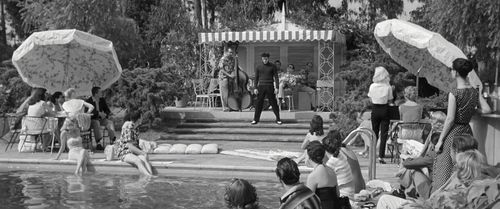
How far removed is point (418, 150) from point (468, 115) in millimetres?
2087

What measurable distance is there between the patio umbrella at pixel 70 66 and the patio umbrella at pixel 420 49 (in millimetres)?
6118

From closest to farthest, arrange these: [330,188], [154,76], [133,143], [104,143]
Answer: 1. [330,188]
2. [133,143]
3. [104,143]
4. [154,76]

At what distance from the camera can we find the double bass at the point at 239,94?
17.5 metres

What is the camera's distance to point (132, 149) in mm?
10797

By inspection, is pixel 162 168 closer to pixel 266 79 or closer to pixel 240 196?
pixel 266 79

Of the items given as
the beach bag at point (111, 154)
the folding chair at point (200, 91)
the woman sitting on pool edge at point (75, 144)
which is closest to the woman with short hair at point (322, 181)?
the woman sitting on pool edge at point (75, 144)

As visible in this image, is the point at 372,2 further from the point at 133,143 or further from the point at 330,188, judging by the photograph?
the point at 330,188

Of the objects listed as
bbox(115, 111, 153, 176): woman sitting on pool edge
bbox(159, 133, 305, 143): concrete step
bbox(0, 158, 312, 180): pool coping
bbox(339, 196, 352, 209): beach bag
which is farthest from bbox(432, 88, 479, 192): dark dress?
bbox(159, 133, 305, 143): concrete step

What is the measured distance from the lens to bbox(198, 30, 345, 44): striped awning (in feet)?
61.3

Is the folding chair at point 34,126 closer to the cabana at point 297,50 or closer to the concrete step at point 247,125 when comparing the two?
the concrete step at point 247,125

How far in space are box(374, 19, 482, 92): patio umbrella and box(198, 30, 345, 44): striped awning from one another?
18.8 feet

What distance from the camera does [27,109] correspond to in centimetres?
1335

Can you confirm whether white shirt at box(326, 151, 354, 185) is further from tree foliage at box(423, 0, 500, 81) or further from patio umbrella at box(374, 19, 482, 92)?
tree foliage at box(423, 0, 500, 81)

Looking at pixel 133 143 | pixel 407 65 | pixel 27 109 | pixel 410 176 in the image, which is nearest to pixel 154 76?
pixel 27 109
